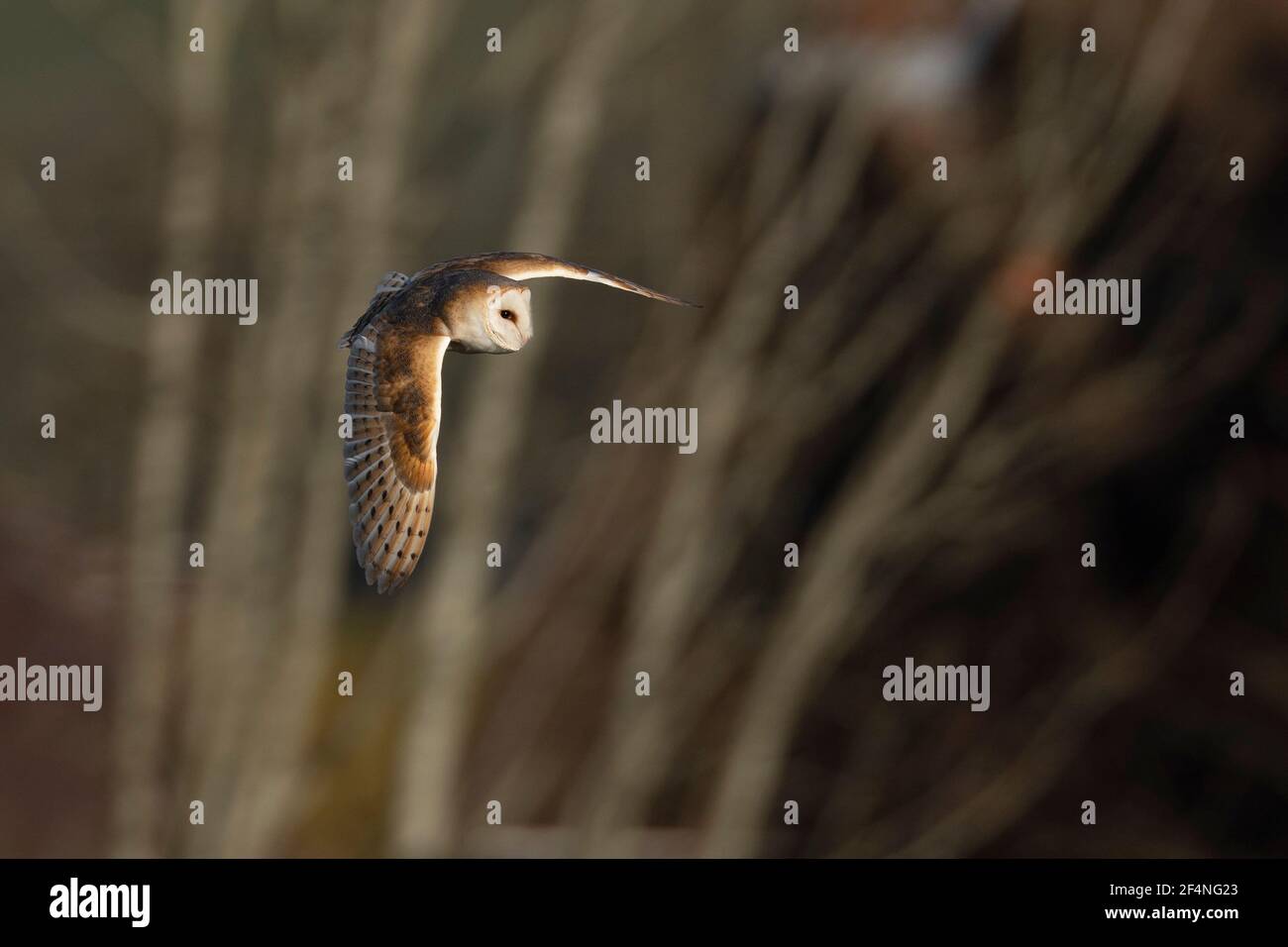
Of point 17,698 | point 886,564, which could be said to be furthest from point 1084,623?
point 17,698

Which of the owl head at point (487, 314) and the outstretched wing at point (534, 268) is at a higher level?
the outstretched wing at point (534, 268)

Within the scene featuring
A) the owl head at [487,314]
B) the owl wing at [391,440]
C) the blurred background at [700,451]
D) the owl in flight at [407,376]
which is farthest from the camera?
the blurred background at [700,451]

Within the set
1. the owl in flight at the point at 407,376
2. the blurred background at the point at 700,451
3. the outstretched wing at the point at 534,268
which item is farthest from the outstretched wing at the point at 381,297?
the blurred background at the point at 700,451

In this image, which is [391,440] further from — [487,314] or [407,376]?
[487,314]

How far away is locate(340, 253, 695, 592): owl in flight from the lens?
2.66 metres

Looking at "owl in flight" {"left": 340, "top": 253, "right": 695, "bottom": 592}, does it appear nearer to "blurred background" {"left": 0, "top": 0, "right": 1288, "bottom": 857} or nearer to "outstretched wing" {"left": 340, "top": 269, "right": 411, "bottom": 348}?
"outstretched wing" {"left": 340, "top": 269, "right": 411, "bottom": 348}

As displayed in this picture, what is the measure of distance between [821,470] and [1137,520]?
7.20 feet

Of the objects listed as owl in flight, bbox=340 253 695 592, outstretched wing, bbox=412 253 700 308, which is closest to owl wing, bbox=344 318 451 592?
owl in flight, bbox=340 253 695 592

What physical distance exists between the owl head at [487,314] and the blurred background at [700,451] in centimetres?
614

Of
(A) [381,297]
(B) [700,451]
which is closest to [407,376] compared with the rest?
(A) [381,297]

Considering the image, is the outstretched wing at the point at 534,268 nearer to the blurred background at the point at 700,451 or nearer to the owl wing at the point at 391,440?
the owl wing at the point at 391,440

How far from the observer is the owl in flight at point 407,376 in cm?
266

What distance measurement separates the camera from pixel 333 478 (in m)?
9.11
